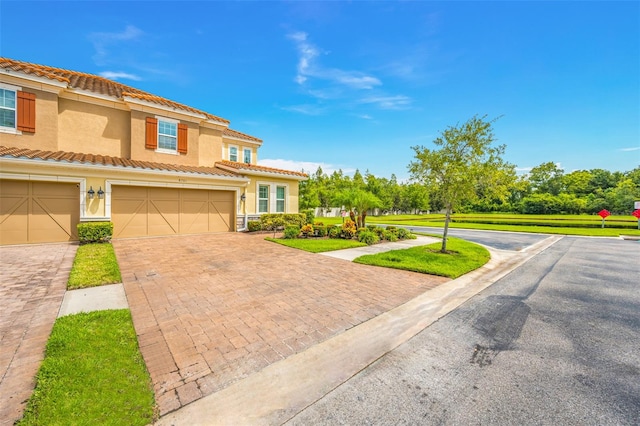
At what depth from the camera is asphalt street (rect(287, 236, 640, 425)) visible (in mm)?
2322

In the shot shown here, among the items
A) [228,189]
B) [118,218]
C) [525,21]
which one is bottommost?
[118,218]

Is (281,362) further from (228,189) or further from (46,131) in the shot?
(46,131)

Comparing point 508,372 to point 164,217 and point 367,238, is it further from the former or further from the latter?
point 164,217

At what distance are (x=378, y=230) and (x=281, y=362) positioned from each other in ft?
38.4

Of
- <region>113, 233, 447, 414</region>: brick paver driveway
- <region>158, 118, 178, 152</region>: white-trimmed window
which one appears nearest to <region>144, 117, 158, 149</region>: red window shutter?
<region>158, 118, 178, 152</region>: white-trimmed window

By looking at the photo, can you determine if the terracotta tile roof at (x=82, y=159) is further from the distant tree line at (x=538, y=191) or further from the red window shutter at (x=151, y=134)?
the distant tree line at (x=538, y=191)

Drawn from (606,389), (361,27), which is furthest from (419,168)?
(606,389)

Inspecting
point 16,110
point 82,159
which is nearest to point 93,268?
point 82,159

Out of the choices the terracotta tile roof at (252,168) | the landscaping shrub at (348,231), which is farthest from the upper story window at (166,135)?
the landscaping shrub at (348,231)

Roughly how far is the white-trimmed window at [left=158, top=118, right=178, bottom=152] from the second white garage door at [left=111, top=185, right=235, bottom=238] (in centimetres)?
286

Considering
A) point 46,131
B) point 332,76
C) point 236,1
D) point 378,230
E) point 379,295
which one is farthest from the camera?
point 332,76

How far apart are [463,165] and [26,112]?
17667mm

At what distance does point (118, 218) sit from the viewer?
38.6ft

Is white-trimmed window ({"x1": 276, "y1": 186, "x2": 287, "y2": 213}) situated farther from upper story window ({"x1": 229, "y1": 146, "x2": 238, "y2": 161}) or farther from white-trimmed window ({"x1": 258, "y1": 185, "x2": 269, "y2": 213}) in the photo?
upper story window ({"x1": 229, "y1": 146, "x2": 238, "y2": 161})
